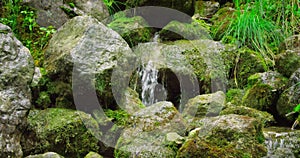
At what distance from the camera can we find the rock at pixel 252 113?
3635 millimetres

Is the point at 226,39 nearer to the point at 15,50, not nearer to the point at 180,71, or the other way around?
the point at 180,71

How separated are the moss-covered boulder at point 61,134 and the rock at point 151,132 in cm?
35

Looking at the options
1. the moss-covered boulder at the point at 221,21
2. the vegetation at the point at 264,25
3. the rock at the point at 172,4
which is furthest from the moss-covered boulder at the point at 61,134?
the rock at the point at 172,4

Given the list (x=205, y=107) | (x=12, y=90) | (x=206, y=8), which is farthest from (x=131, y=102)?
(x=206, y=8)

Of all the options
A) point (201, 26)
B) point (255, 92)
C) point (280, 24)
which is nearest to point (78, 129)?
point (255, 92)

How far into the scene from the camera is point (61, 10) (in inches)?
213

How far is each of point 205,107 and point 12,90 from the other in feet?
6.45

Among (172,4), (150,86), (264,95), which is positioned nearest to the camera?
(264,95)

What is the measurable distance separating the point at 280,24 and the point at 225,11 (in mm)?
1166

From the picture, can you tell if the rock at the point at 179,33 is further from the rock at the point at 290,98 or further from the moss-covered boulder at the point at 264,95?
the rock at the point at 290,98

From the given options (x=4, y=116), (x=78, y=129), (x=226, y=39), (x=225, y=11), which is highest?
(x=225, y=11)

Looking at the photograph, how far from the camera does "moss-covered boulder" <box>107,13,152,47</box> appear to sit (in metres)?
5.55

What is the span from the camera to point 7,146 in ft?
10.1

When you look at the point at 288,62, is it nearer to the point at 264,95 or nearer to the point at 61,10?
the point at 264,95
